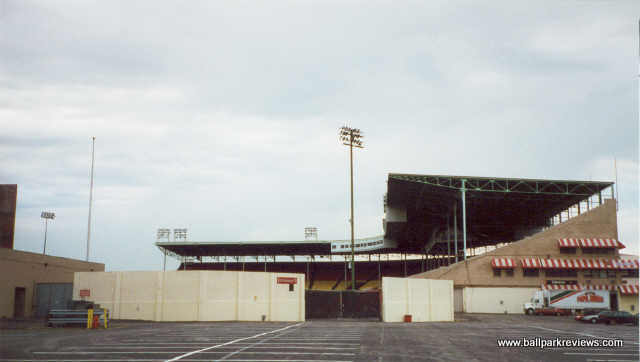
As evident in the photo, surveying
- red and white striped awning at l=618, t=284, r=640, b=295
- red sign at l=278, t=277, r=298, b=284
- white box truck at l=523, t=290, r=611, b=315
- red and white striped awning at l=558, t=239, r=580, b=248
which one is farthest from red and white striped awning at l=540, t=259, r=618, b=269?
red sign at l=278, t=277, r=298, b=284

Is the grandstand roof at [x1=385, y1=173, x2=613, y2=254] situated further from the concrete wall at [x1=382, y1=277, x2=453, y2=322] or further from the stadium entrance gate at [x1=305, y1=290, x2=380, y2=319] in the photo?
the stadium entrance gate at [x1=305, y1=290, x2=380, y2=319]

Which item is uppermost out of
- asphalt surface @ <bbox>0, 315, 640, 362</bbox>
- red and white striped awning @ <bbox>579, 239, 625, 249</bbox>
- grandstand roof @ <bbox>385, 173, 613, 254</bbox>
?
grandstand roof @ <bbox>385, 173, 613, 254</bbox>

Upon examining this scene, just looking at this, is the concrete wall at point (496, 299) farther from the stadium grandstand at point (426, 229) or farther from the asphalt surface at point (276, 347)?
the asphalt surface at point (276, 347)

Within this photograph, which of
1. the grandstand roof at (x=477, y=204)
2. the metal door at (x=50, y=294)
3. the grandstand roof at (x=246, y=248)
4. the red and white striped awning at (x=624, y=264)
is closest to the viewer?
the metal door at (x=50, y=294)

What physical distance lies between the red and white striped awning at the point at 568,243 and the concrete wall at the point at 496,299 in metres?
6.29

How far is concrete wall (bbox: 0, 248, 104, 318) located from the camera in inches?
1766

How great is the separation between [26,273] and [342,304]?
90.7 ft

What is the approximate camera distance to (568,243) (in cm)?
6638

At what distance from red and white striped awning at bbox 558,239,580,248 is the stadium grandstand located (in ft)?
13.8

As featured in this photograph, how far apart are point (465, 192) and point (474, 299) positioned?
13.0 m

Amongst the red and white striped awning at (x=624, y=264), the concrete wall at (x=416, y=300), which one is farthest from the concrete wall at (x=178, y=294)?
the red and white striped awning at (x=624, y=264)

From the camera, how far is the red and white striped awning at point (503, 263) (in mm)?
65688

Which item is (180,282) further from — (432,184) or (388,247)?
(388,247)

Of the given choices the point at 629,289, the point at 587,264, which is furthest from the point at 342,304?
the point at 629,289
